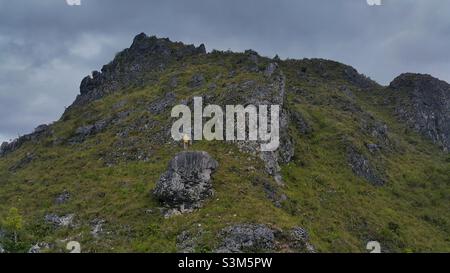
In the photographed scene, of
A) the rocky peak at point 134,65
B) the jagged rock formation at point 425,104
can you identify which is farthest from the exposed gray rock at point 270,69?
the jagged rock formation at point 425,104

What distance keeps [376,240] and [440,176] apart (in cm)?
3409

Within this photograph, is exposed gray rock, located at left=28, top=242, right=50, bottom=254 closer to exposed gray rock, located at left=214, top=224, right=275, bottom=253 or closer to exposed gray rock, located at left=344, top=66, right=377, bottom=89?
exposed gray rock, located at left=214, top=224, right=275, bottom=253

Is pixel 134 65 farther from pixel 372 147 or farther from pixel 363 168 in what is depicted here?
pixel 363 168

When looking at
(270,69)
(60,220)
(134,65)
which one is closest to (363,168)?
(270,69)

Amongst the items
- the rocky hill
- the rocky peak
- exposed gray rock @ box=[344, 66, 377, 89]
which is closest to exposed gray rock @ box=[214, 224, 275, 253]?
the rocky hill

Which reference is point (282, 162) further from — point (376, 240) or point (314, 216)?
point (376, 240)

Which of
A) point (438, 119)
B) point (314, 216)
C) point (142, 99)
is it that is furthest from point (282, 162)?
point (438, 119)

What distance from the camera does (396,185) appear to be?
288 feet

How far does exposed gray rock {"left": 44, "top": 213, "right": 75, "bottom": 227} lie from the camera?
58.2 meters

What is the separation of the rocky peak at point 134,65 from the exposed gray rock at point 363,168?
45627mm

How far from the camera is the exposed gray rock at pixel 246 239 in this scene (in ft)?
156

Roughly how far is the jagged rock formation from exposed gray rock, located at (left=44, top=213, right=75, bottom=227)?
305 feet

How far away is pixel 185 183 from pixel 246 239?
1080cm

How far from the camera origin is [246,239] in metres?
48.4
